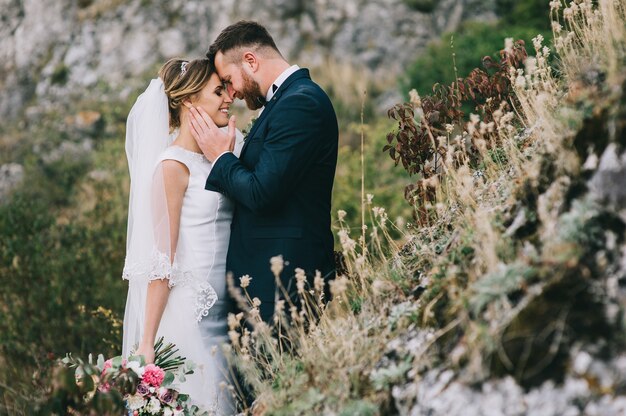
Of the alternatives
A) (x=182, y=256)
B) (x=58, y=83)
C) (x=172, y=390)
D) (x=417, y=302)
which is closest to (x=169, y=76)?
(x=182, y=256)

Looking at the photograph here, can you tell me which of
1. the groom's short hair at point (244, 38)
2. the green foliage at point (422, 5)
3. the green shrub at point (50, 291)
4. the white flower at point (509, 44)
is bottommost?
the green shrub at point (50, 291)

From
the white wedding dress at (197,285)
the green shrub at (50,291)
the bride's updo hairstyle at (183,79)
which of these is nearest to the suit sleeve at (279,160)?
the white wedding dress at (197,285)

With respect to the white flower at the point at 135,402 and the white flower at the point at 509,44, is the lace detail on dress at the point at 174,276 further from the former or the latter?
the white flower at the point at 509,44

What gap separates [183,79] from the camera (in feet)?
14.1

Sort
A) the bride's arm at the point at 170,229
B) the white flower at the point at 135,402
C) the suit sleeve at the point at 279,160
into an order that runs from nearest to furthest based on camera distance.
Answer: the white flower at the point at 135,402, the suit sleeve at the point at 279,160, the bride's arm at the point at 170,229

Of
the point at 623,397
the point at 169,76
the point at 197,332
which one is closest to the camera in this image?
the point at 623,397

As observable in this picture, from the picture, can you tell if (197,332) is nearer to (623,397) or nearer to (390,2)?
(623,397)

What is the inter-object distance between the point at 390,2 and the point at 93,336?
13.2 metres

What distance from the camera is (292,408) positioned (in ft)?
8.96

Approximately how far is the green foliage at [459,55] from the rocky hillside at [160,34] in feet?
14.8

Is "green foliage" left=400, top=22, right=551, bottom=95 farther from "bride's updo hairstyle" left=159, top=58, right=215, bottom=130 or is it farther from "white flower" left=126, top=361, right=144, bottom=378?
"white flower" left=126, top=361, right=144, bottom=378

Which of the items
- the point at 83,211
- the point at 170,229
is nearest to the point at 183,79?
the point at 170,229

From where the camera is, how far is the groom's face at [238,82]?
4195 millimetres

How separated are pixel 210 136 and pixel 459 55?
8005 millimetres
